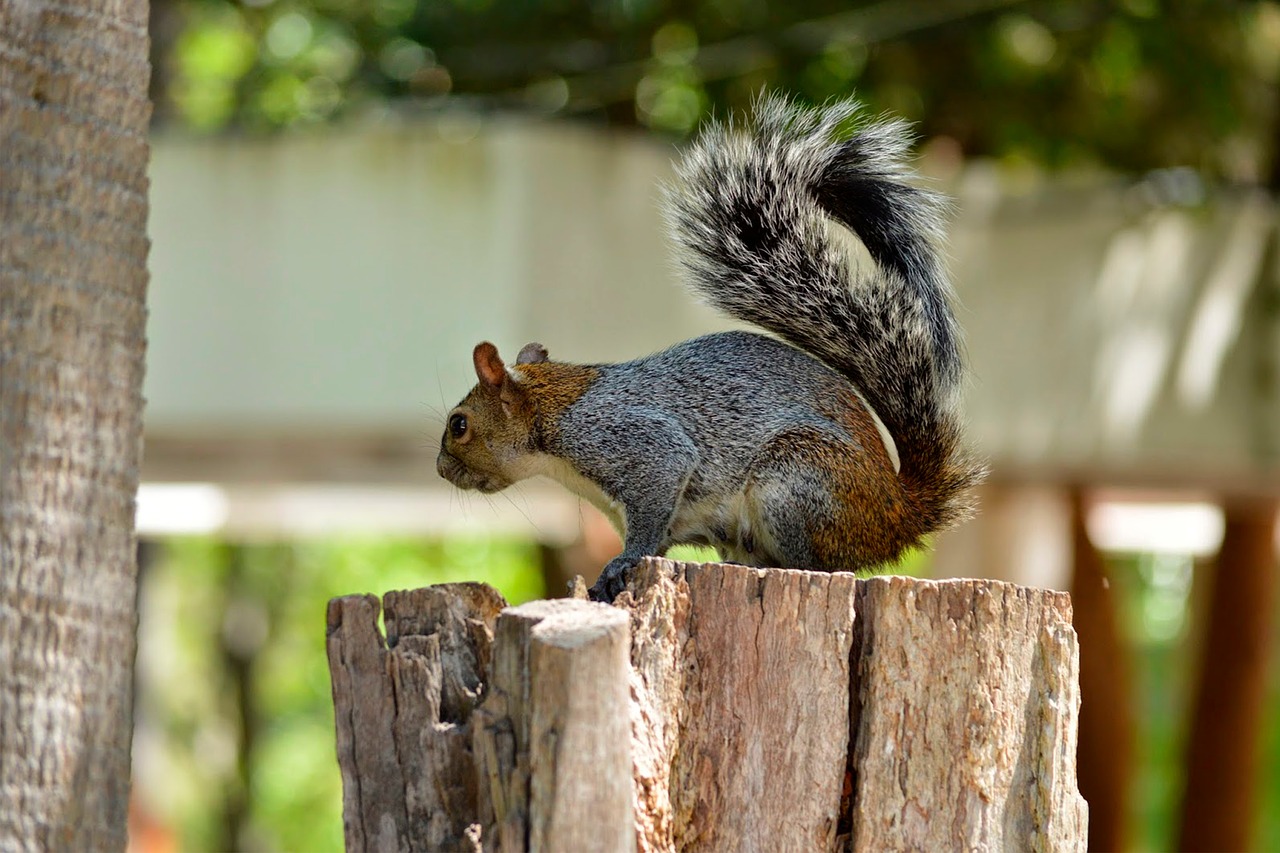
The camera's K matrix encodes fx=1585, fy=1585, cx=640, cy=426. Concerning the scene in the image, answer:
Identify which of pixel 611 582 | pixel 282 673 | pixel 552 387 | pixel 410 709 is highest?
pixel 552 387

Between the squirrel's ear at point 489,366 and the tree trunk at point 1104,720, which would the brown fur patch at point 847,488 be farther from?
the tree trunk at point 1104,720

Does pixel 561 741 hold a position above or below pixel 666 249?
below

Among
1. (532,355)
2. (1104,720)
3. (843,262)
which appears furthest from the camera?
(1104,720)

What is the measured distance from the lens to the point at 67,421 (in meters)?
2.06

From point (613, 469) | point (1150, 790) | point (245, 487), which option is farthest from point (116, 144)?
point (1150, 790)

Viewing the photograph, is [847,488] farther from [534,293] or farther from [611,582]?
[534,293]

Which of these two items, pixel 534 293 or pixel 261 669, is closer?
pixel 534 293

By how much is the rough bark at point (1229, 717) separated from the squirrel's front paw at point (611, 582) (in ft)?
18.5

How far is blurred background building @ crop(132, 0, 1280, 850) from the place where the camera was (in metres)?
5.85

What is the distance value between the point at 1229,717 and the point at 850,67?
11.5 feet

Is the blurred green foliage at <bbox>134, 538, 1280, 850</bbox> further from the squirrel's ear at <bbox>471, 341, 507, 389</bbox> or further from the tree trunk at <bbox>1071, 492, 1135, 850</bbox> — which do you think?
the squirrel's ear at <bbox>471, 341, 507, 389</bbox>

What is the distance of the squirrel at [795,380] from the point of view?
8.87 ft

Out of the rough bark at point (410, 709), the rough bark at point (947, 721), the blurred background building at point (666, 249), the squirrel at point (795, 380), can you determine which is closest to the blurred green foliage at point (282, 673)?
the blurred background building at point (666, 249)

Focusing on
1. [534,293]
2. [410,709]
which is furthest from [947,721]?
[534,293]
